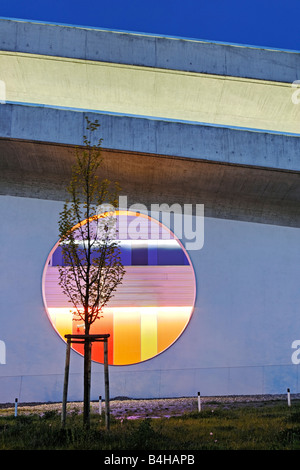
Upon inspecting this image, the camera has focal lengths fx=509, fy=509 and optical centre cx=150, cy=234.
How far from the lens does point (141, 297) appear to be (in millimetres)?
13227

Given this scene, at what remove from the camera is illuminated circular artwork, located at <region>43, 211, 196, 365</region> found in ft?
42.0

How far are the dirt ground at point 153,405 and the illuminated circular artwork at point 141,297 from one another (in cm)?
123

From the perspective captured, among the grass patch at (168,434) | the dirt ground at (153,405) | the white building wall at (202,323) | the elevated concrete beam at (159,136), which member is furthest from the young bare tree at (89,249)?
the white building wall at (202,323)

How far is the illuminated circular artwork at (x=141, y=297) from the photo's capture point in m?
12.8

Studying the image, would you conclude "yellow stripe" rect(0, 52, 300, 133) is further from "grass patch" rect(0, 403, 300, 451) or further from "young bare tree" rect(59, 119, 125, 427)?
"grass patch" rect(0, 403, 300, 451)

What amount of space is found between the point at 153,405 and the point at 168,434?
169 inches

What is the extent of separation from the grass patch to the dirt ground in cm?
118

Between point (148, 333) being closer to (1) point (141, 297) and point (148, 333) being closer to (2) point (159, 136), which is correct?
(1) point (141, 297)

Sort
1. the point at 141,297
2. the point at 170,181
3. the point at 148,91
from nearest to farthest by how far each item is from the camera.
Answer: the point at 141,297 → the point at 170,181 → the point at 148,91

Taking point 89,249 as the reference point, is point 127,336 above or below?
below

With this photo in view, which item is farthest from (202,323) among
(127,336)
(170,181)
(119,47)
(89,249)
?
(119,47)

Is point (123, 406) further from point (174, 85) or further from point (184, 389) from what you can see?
Result: point (174, 85)

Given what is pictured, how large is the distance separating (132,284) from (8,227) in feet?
11.7
